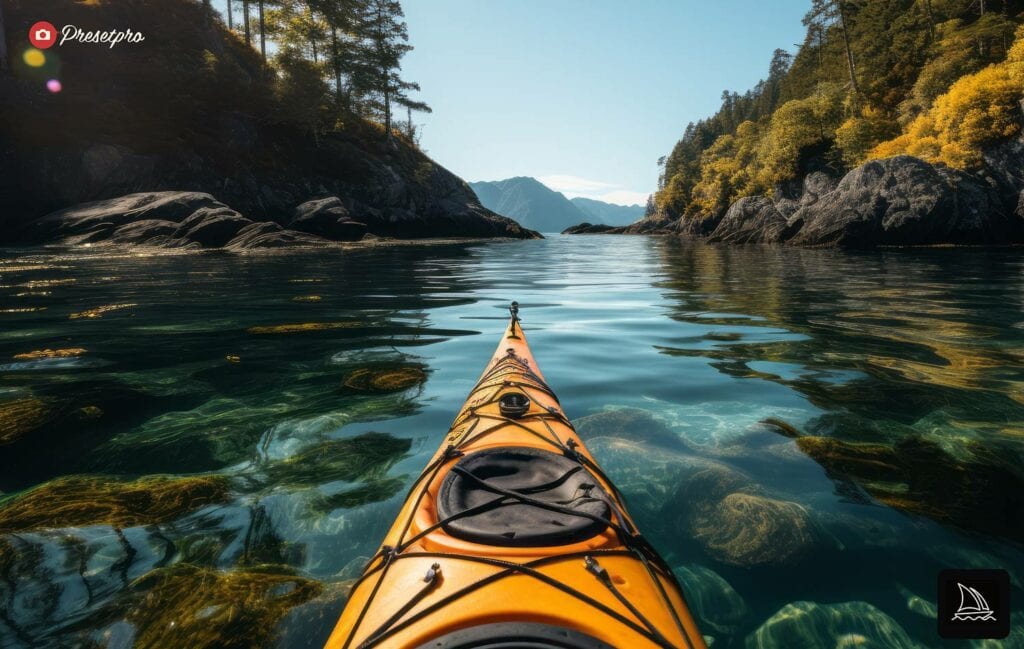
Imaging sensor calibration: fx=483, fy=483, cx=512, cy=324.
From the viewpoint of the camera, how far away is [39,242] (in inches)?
950

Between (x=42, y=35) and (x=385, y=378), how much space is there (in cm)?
4238

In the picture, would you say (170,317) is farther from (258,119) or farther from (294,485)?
(258,119)

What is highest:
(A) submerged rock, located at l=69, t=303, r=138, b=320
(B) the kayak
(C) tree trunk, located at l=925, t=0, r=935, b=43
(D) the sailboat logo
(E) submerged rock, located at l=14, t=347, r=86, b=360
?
(C) tree trunk, located at l=925, t=0, r=935, b=43

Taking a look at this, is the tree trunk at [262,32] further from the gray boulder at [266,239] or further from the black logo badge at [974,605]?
the black logo badge at [974,605]

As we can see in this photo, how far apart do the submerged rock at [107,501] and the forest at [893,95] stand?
39.4m

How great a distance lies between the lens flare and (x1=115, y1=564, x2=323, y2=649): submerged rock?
4269 cm

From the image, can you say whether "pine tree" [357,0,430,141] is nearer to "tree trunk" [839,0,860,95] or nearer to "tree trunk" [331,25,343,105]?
"tree trunk" [331,25,343,105]

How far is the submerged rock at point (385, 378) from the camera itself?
626 centimetres

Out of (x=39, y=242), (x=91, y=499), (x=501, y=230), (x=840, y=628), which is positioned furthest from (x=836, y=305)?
(x=501, y=230)

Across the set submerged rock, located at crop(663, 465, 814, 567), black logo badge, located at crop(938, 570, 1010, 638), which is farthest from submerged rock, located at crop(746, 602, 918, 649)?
submerged rock, located at crop(663, 465, 814, 567)

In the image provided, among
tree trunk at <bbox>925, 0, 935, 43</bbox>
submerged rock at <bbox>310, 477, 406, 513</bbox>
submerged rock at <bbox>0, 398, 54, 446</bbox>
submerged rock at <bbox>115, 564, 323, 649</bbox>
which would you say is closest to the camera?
submerged rock at <bbox>115, 564, 323, 649</bbox>

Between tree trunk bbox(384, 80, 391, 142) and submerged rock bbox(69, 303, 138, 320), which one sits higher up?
tree trunk bbox(384, 80, 391, 142)

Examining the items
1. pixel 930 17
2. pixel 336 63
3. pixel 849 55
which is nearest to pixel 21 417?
pixel 336 63

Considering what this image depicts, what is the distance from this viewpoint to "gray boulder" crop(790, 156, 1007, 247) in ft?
83.1
